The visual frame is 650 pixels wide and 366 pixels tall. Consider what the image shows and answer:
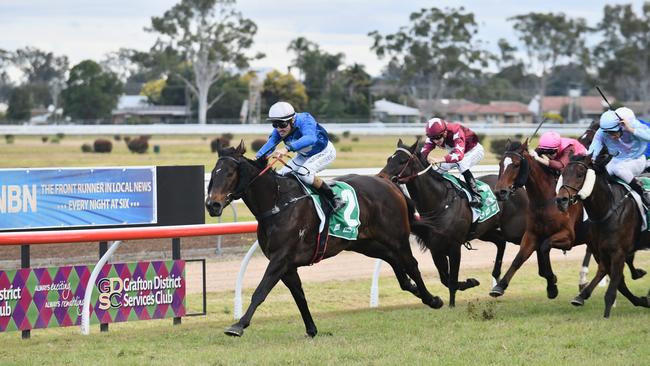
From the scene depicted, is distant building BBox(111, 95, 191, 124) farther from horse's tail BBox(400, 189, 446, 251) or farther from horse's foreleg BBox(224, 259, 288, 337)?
horse's foreleg BBox(224, 259, 288, 337)

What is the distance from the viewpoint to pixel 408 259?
8.31m

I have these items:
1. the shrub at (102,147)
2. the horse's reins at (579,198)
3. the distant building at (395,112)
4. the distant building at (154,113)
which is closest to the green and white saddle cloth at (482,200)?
the horse's reins at (579,198)

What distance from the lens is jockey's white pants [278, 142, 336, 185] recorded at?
7570mm

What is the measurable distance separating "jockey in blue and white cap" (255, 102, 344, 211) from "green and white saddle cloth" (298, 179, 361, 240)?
0.06 meters

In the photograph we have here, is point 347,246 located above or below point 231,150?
below

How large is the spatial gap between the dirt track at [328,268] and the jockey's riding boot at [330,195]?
3.43 meters

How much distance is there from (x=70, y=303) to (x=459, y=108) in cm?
6737

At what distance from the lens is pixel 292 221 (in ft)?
24.0

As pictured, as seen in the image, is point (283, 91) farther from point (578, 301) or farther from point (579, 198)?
point (579, 198)

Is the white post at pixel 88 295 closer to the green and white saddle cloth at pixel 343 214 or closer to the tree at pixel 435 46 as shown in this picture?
the green and white saddle cloth at pixel 343 214

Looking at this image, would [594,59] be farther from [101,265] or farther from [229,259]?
[101,265]

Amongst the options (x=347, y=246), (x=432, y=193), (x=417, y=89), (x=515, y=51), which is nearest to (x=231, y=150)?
(x=347, y=246)

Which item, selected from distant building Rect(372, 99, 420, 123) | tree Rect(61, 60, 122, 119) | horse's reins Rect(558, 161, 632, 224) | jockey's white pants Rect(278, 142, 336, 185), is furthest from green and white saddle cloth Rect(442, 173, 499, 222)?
distant building Rect(372, 99, 420, 123)

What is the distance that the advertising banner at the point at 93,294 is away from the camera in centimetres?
768
